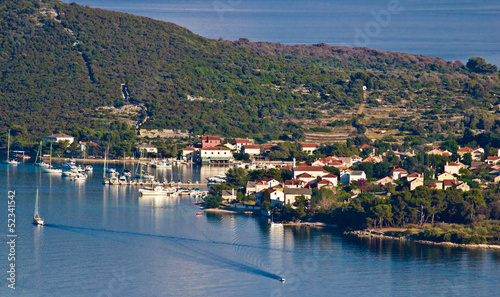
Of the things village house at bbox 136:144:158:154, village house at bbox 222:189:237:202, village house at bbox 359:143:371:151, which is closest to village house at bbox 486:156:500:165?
village house at bbox 359:143:371:151

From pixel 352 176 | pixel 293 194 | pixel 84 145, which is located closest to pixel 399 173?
pixel 352 176

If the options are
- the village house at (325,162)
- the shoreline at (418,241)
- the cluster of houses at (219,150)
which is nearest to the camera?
the shoreline at (418,241)

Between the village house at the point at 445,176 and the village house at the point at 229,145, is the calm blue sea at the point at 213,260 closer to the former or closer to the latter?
the village house at the point at 445,176

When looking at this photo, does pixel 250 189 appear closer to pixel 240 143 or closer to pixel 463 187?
pixel 463 187

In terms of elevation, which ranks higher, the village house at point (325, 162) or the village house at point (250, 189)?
the village house at point (325, 162)

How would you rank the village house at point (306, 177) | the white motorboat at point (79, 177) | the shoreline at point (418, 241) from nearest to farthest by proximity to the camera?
the shoreline at point (418, 241) → the village house at point (306, 177) → the white motorboat at point (79, 177)

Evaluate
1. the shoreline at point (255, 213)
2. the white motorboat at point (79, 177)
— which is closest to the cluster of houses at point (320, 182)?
the shoreline at point (255, 213)
